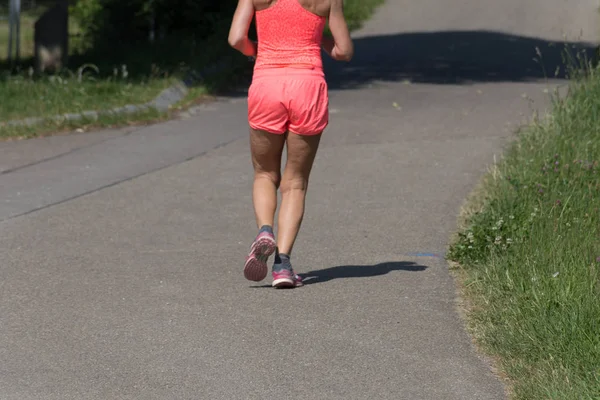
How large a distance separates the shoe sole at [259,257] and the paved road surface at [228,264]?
14 cm

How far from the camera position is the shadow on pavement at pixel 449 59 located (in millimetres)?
18031

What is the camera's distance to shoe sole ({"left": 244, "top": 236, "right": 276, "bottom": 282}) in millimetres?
6691

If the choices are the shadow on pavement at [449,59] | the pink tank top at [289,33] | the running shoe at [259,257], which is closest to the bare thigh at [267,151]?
the pink tank top at [289,33]

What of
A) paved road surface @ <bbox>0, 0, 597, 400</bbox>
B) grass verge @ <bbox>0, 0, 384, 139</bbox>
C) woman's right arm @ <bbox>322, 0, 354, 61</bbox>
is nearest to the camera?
paved road surface @ <bbox>0, 0, 597, 400</bbox>

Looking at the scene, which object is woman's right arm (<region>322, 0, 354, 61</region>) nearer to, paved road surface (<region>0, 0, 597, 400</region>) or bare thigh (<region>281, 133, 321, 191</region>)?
bare thigh (<region>281, 133, 321, 191</region>)

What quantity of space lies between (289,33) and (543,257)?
1.80m

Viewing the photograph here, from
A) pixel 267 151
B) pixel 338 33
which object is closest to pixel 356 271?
pixel 267 151

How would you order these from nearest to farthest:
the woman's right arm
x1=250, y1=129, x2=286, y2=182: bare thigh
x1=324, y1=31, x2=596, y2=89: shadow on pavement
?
the woman's right arm < x1=250, y1=129, x2=286, y2=182: bare thigh < x1=324, y1=31, x2=596, y2=89: shadow on pavement

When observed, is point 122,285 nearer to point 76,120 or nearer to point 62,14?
point 76,120

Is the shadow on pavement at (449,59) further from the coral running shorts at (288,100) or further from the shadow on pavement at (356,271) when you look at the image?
the coral running shorts at (288,100)

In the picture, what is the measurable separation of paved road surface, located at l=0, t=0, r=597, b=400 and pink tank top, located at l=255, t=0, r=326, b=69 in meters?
1.27

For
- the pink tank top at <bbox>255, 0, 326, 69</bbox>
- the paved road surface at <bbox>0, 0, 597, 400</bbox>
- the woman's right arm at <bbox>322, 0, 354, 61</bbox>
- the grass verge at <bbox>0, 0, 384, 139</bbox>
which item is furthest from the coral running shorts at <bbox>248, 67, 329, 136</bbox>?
the grass verge at <bbox>0, 0, 384, 139</bbox>

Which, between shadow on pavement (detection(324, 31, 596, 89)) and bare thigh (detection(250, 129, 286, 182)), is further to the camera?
shadow on pavement (detection(324, 31, 596, 89))

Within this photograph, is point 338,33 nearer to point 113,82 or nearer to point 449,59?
point 113,82
